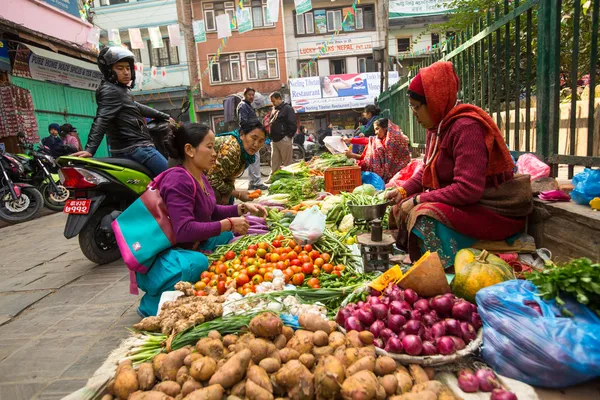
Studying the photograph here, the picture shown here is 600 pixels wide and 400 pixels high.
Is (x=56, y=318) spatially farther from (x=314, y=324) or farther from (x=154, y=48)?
(x=154, y=48)

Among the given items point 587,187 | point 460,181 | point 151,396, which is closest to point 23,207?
point 151,396

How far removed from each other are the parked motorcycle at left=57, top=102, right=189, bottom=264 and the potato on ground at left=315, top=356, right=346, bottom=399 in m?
3.45

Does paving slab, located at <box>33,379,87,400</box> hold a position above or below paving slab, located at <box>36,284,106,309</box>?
above

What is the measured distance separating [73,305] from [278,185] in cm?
405

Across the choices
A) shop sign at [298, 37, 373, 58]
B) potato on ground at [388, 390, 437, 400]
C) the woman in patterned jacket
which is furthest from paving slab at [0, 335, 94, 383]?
shop sign at [298, 37, 373, 58]

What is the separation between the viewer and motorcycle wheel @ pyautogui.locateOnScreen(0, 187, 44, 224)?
7.49 m

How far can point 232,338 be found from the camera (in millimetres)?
2109

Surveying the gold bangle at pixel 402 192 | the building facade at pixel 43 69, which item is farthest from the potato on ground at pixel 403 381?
the building facade at pixel 43 69

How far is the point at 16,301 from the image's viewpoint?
3.81 metres

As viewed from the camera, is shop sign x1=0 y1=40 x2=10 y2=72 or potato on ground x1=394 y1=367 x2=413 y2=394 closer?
potato on ground x1=394 y1=367 x2=413 y2=394

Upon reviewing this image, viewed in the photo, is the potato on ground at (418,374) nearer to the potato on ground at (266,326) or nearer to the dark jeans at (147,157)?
the potato on ground at (266,326)

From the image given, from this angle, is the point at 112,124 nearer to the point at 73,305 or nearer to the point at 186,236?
the point at 73,305

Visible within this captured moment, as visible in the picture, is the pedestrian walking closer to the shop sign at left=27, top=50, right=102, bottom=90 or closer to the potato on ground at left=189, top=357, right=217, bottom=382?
the potato on ground at left=189, top=357, right=217, bottom=382

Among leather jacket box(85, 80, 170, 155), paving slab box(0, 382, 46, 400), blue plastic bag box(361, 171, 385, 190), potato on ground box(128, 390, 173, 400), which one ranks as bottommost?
paving slab box(0, 382, 46, 400)
